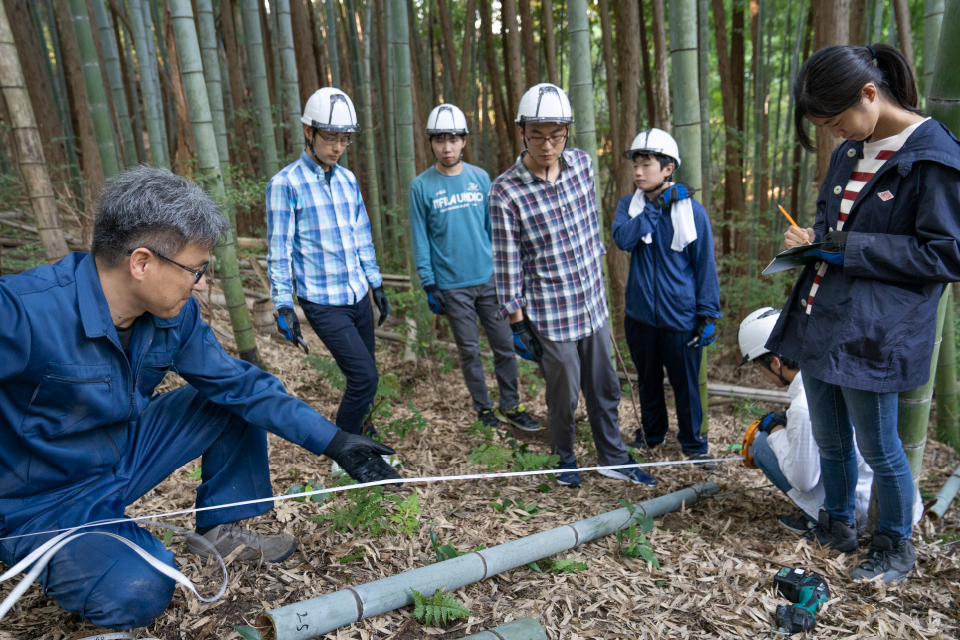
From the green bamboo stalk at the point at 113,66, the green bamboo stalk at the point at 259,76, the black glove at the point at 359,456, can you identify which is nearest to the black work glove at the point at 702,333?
the black glove at the point at 359,456

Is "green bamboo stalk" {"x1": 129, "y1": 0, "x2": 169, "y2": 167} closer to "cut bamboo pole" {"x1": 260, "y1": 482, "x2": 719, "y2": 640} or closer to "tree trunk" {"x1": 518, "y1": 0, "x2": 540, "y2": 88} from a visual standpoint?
"tree trunk" {"x1": 518, "y1": 0, "x2": 540, "y2": 88}

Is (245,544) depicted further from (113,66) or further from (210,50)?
(113,66)

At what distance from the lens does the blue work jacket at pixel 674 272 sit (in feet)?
10.3

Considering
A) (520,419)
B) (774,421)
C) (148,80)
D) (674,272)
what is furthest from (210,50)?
(774,421)

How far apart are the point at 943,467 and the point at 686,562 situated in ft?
7.55

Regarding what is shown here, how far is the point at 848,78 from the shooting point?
1789 mm

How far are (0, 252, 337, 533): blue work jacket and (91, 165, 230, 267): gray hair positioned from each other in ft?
0.36

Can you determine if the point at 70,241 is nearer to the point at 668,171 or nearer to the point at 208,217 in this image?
the point at 208,217

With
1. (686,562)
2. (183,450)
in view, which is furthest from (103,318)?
(686,562)

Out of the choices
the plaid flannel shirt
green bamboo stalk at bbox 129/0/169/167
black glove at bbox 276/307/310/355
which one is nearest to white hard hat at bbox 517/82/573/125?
the plaid flannel shirt

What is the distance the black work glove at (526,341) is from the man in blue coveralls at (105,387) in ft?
3.61

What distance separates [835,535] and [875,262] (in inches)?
45.4

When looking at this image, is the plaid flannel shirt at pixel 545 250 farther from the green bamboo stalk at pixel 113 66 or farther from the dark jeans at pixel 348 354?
the green bamboo stalk at pixel 113 66

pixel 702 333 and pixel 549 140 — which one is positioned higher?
pixel 549 140
